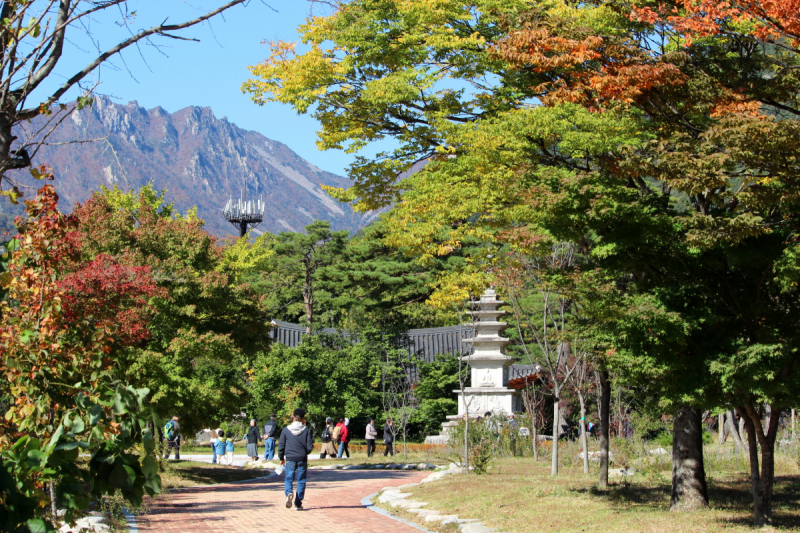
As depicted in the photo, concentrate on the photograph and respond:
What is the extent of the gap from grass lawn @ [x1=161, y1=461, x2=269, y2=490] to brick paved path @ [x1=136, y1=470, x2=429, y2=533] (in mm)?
653

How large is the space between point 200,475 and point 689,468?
1139cm

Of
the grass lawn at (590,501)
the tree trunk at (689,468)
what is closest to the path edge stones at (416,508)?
the grass lawn at (590,501)

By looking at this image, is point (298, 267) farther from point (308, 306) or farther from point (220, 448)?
point (220, 448)

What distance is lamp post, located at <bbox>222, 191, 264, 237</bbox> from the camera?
54.0 metres

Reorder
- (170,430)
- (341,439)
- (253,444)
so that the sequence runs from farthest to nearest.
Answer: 1. (341,439)
2. (253,444)
3. (170,430)

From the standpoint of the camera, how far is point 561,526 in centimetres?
835

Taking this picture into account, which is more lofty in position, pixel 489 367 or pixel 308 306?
pixel 308 306

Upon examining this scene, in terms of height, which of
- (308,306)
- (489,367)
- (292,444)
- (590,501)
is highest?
(308,306)

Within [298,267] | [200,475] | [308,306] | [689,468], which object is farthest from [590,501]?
[298,267]

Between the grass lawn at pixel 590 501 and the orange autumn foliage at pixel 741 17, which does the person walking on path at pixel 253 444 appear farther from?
the orange autumn foliage at pixel 741 17

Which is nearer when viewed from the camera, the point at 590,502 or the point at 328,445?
the point at 590,502

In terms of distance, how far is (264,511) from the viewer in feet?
35.0

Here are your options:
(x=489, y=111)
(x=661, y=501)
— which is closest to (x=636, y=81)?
(x=489, y=111)

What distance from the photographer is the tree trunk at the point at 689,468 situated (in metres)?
9.32
